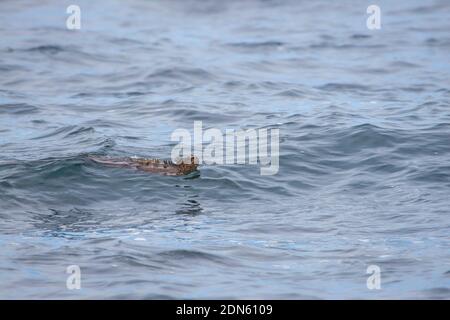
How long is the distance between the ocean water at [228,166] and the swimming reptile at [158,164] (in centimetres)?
15

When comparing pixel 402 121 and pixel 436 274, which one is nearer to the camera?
pixel 436 274

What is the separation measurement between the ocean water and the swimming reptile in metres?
0.15

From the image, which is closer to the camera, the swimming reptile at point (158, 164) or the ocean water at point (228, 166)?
the ocean water at point (228, 166)

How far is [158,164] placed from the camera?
12.8m

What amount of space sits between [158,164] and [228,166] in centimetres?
112

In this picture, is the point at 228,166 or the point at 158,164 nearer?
the point at 158,164

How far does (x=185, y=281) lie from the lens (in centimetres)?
921

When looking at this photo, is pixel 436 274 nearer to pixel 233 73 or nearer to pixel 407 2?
pixel 233 73

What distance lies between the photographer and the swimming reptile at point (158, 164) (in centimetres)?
1259

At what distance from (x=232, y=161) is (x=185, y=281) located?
180 inches

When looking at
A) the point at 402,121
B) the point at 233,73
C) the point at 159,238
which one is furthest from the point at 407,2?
the point at 159,238

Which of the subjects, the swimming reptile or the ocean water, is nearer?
the ocean water

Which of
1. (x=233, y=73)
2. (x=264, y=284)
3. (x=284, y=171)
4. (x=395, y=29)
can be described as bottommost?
(x=264, y=284)

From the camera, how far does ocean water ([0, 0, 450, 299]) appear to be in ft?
31.3
